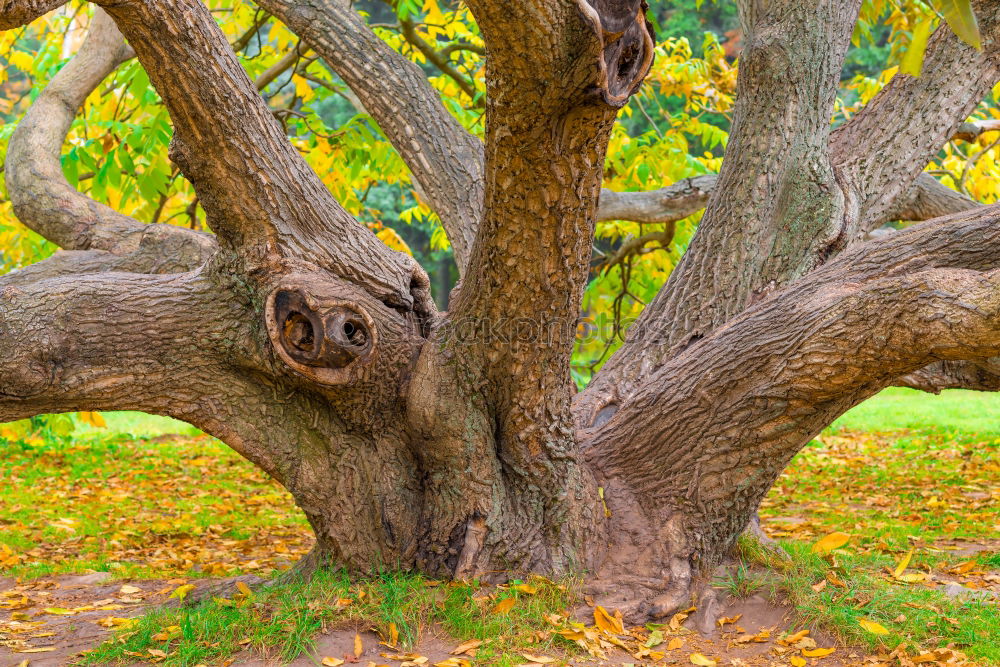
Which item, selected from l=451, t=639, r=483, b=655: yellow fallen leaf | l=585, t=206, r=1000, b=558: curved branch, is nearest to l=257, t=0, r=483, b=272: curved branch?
l=585, t=206, r=1000, b=558: curved branch

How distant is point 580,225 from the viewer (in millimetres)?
3227

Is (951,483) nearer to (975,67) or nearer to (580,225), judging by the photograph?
(975,67)

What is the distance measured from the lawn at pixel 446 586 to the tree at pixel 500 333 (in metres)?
0.34

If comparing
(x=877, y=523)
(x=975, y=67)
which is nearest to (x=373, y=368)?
(x=975, y=67)

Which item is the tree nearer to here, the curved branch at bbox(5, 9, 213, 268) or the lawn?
the curved branch at bbox(5, 9, 213, 268)

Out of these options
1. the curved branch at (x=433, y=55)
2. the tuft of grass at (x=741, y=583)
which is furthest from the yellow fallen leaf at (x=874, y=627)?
the curved branch at (x=433, y=55)

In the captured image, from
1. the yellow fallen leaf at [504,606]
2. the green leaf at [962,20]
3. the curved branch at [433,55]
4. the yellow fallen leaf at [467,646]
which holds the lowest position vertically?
the yellow fallen leaf at [467,646]

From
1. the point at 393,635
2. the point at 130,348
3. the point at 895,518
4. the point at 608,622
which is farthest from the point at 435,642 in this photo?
the point at 895,518

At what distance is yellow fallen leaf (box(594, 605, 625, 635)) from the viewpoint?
3.61 meters

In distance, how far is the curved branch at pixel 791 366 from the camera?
311cm

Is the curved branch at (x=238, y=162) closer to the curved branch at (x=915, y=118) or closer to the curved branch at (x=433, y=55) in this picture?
the curved branch at (x=915, y=118)

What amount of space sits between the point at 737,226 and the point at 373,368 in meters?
2.20

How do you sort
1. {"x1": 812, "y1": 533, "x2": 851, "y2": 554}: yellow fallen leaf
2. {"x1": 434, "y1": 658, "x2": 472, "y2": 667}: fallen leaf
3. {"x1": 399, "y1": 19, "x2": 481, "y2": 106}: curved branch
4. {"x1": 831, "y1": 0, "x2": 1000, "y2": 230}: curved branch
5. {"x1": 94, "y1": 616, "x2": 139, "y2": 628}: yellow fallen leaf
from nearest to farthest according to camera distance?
1. {"x1": 434, "y1": 658, "x2": 472, "y2": 667}: fallen leaf
2. {"x1": 94, "y1": 616, "x2": 139, "y2": 628}: yellow fallen leaf
3. {"x1": 812, "y1": 533, "x2": 851, "y2": 554}: yellow fallen leaf
4. {"x1": 831, "y1": 0, "x2": 1000, "y2": 230}: curved branch
5. {"x1": 399, "y1": 19, "x2": 481, "y2": 106}: curved branch

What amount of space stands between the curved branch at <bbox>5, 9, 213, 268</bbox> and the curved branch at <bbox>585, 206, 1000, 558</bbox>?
2.45 metres
